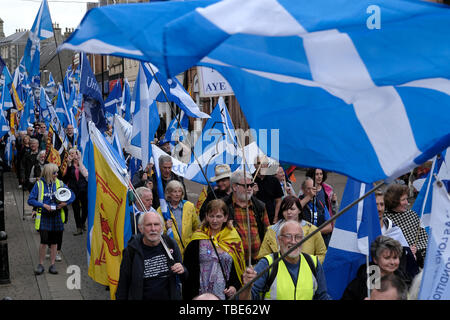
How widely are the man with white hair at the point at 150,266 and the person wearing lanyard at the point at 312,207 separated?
2.47 metres

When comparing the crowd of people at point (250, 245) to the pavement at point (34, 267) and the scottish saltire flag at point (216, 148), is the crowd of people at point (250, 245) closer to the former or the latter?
the pavement at point (34, 267)

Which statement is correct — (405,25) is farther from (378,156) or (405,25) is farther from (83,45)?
(83,45)

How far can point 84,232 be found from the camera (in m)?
11.6

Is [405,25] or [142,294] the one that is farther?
[142,294]

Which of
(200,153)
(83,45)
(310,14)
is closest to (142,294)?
(83,45)

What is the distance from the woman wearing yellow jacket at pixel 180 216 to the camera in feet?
21.4

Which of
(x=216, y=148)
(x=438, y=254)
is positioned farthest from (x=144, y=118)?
(x=438, y=254)

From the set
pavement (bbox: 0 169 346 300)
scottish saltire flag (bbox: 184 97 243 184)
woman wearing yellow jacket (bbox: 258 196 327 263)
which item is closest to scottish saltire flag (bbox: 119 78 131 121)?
pavement (bbox: 0 169 346 300)

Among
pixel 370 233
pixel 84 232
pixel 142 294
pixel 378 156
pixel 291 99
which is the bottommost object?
pixel 84 232

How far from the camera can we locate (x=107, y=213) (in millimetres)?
6188

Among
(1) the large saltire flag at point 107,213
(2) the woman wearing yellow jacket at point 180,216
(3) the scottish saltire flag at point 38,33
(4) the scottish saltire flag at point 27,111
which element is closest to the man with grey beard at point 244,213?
(2) the woman wearing yellow jacket at point 180,216

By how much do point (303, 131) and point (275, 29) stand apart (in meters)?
0.65

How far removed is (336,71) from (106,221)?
3.47 metres

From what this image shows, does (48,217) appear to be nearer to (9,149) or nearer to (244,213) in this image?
(244,213)
